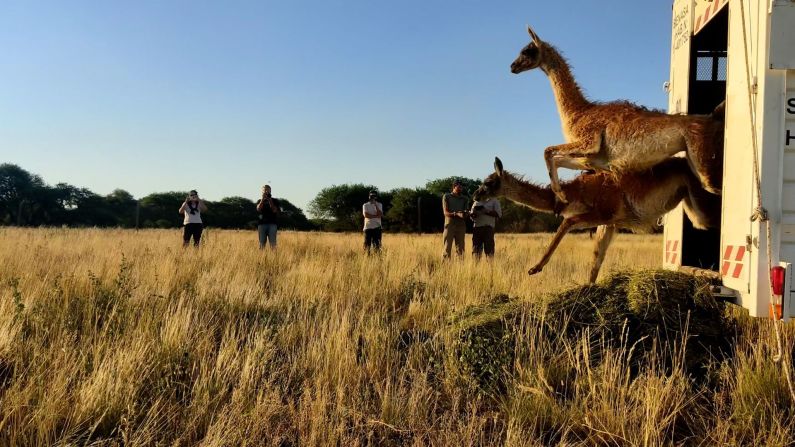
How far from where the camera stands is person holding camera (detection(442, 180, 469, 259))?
11.8 meters

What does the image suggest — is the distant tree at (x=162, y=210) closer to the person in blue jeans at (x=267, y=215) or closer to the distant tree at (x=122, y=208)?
the distant tree at (x=122, y=208)

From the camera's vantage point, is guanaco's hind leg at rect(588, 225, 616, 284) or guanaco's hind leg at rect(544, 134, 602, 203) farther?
guanaco's hind leg at rect(588, 225, 616, 284)

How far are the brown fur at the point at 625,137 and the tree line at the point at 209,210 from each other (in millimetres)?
36113

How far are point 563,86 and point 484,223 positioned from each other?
6168 mm

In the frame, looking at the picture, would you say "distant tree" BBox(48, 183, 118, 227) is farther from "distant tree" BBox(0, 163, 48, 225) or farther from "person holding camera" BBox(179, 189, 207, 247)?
"person holding camera" BBox(179, 189, 207, 247)

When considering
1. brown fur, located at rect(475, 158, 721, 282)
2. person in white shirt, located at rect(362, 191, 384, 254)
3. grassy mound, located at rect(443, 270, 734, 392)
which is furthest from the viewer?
person in white shirt, located at rect(362, 191, 384, 254)

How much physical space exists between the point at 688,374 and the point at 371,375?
2.18 m

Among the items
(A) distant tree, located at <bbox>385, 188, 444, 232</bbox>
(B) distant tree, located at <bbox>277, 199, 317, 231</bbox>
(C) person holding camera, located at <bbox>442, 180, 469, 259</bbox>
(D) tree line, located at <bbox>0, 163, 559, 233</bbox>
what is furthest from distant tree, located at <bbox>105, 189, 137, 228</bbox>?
(C) person holding camera, located at <bbox>442, 180, 469, 259</bbox>

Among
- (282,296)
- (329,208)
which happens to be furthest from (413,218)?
(282,296)

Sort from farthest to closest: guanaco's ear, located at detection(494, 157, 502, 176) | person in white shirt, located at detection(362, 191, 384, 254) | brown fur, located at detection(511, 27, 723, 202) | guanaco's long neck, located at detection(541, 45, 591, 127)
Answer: person in white shirt, located at detection(362, 191, 384, 254)
guanaco's ear, located at detection(494, 157, 502, 176)
guanaco's long neck, located at detection(541, 45, 591, 127)
brown fur, located at detection(511, 27, 723, 202)

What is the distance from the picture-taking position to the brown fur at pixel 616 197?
4.98 metres

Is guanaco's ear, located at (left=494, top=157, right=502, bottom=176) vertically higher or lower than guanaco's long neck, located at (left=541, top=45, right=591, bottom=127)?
lower

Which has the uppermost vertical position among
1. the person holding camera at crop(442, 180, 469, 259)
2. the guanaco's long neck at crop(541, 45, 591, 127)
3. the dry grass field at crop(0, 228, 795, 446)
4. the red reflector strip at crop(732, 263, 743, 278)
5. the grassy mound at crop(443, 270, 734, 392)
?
the guanaco's long neck at crop(541, 45, 591, 127)

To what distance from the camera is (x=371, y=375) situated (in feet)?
12.3
